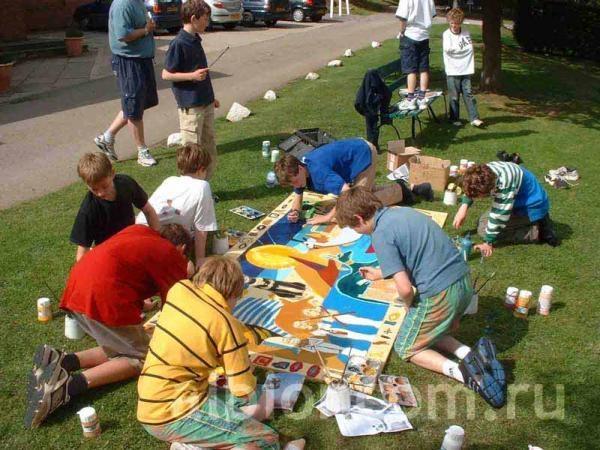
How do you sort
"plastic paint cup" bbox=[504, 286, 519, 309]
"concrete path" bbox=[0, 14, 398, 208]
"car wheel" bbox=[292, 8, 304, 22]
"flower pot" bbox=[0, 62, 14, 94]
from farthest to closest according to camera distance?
"car wheel" bbox=[292, 8, 304, 22]
"flower pot" bbox=[0, 62, 14, 94]
"concrete path" bbox=[0, 14, 398, 208]
"plastic paint cup" bbox=[504, 286, 519, 309]

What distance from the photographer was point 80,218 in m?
4.75

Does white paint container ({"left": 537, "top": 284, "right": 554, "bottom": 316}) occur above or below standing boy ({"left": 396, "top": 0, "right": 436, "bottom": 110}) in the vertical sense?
below

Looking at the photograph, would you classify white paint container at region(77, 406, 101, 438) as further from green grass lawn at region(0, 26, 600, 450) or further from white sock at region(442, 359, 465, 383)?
white sock at region(442, 359, 465, 383)

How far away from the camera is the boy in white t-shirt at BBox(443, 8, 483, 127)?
981 cm

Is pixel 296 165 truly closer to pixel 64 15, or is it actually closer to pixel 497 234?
pixel 497 234

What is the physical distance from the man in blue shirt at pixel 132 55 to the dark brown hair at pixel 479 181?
15.0 feet

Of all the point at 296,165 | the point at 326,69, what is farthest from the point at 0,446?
the point at 326,69

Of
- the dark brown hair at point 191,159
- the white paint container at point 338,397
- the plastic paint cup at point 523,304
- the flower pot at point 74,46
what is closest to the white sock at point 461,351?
the plastic paint cup at point 523,304

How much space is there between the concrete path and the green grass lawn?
855 mm

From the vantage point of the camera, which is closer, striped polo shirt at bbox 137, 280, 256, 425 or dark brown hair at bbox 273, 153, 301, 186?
striped polo shirt at bbox 137, 280, 256, 425

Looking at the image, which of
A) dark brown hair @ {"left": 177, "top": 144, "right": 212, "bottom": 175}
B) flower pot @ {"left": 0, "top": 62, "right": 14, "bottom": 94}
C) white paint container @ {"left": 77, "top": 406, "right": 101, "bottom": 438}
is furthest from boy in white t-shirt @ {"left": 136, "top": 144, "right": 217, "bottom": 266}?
flower pot @ {"left": 0, "top": 62, "right": 14, "bottom": 94}

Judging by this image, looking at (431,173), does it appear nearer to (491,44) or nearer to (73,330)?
(73,330)

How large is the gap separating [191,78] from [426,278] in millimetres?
3989

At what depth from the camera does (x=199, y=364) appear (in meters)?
3.29
